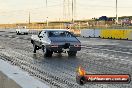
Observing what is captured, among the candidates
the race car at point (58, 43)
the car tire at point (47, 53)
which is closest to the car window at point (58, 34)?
the race car at point (58, 43)

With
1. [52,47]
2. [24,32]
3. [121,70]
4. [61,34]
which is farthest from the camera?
[24,32]

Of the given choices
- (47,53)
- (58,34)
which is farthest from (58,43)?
(58,34)

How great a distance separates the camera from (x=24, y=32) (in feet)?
223

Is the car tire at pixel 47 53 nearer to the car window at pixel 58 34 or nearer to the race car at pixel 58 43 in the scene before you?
the race car at pixel 58 43

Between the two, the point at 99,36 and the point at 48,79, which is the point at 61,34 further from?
the point at 99,36

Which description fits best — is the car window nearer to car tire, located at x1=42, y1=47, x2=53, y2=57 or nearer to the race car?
the race car

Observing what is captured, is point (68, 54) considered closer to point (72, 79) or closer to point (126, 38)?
point (72, 79)

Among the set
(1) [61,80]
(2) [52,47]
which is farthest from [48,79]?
(2) [52,47]

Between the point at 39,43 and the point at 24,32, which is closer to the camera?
the point at 39,43

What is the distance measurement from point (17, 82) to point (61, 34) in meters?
14.7

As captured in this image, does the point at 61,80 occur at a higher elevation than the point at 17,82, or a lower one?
lower

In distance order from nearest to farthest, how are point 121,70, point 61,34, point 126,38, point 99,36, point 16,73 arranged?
point 16,73 < point 121,70 < point 61,34 < point 126,38 < point 99,36

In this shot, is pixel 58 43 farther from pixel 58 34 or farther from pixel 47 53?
pixel 58 34

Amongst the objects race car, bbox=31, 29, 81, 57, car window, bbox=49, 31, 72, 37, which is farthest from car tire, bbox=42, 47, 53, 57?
car window, bbox=49, 31, 72, 37
